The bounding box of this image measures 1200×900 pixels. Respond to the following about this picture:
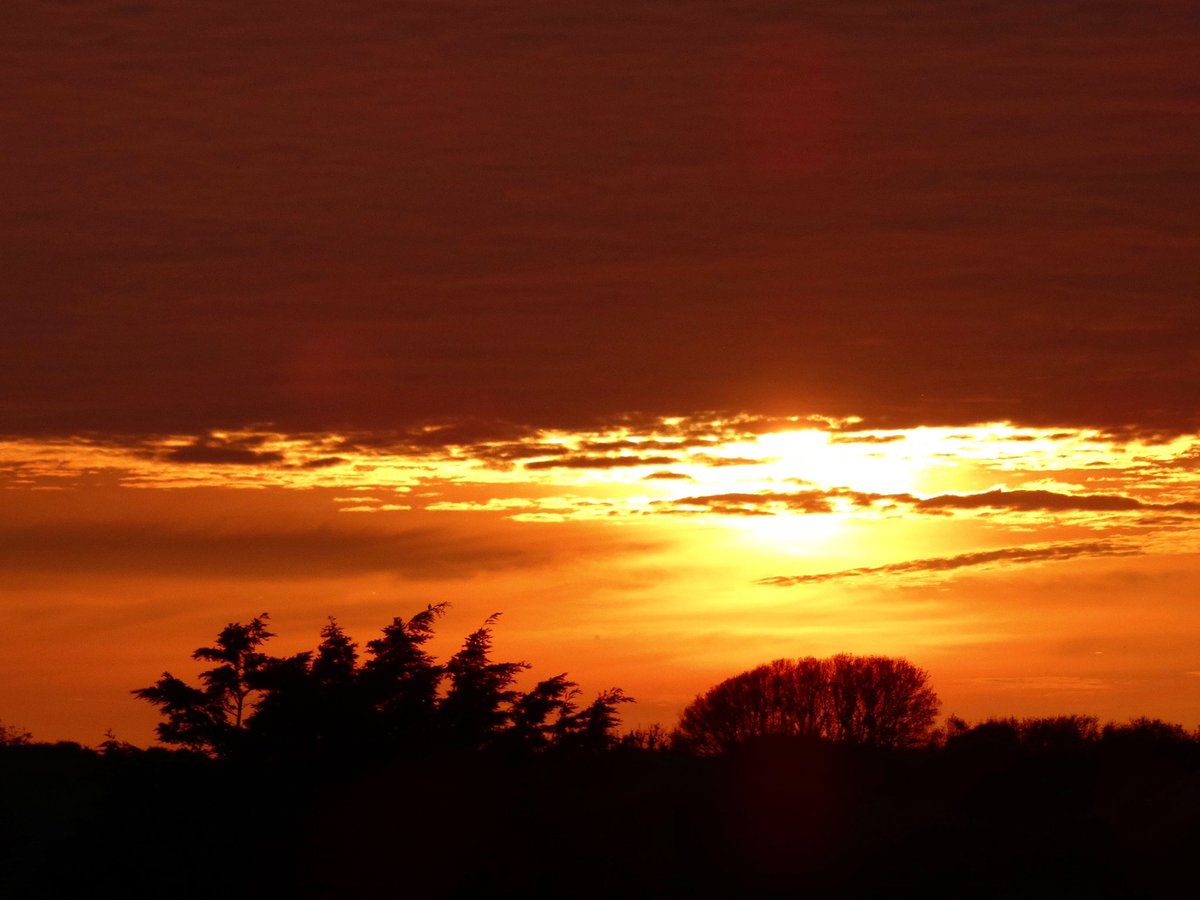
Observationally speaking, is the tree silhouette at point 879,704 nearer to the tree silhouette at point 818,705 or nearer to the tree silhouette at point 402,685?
the tree silhouette at point 818,705

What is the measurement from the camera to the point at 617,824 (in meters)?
21.5

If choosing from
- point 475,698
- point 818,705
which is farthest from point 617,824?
point 818,705

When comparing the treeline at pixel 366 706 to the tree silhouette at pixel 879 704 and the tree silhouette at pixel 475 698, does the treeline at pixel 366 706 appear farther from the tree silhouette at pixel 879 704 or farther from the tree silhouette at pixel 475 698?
the tree silhouette at pixel 879 704

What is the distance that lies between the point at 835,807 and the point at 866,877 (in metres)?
6.74

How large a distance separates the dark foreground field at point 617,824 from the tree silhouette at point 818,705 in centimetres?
1132

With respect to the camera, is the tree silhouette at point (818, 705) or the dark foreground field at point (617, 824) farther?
the tree silhouette at point (818, 705)

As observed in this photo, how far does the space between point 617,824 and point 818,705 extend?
66.8 m

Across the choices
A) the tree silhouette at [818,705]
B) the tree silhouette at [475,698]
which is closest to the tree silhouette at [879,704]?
the tree silhouette at [818,705]

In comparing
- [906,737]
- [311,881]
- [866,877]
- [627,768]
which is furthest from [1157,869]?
[906,737]

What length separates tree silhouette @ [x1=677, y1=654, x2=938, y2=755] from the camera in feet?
279

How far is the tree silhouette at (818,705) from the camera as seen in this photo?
279 ft

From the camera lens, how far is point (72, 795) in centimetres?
3856

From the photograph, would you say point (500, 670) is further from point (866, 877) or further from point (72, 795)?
point (866, 877)

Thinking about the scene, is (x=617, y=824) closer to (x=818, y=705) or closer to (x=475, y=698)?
(x=475, y=698)
